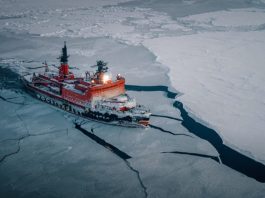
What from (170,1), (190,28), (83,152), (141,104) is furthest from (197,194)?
(170,1)

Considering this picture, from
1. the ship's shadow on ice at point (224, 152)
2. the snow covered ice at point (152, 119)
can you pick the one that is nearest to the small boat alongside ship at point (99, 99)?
the snow covered ice at point (152, 119)

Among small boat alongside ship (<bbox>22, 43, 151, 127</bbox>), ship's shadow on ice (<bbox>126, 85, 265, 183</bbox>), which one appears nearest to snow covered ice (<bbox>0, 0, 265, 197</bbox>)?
ship's shadow on ice (<bbox>126, 85, 265, 183</bbox>)

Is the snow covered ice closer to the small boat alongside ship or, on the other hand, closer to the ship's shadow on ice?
the ship's shadow on ice

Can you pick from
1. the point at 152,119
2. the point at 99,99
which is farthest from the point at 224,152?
the point at 99,99

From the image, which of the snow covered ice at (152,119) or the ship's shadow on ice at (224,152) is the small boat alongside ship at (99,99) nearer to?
the snow covered ice at (152,119)

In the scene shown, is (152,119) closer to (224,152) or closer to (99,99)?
(99,99)
